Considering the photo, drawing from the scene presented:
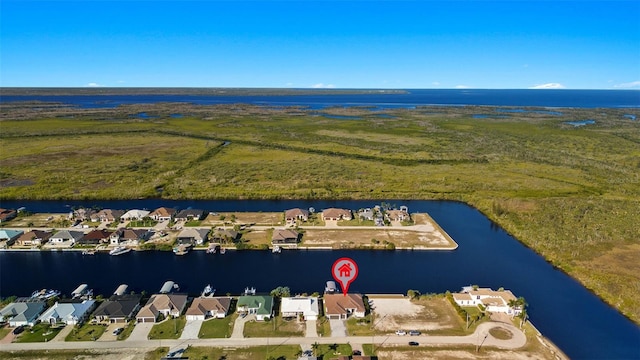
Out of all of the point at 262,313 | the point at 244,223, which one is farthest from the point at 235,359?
the point at 244,223

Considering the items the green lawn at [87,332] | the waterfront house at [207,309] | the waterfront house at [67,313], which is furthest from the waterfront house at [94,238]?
the waterfront house at [207,309]

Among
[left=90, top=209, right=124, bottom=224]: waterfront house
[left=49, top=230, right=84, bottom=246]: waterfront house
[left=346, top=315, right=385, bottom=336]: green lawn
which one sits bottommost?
[left=346, top=315, right=385, bottom=336]: green lawn

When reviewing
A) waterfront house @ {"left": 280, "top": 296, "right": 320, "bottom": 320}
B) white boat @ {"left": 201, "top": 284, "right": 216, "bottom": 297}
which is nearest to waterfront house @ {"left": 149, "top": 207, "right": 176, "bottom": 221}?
white boat @ {"left": 201, "top": 284, "right": 216, "bottom": 297}

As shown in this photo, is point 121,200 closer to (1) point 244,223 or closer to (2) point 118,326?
(1) point 244,223

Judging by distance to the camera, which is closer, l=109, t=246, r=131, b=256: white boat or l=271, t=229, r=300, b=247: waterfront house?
l=109, t=246, r=131, b=256: white boat

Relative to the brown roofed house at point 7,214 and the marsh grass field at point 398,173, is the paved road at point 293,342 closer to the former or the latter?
the marsh grass field at point 398,173

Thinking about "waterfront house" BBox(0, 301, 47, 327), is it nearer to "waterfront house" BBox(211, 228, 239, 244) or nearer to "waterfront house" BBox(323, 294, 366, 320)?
"waterfront house" BBox(211, 228, 239, 244)

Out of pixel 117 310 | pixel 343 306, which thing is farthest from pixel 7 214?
pixel 343 306

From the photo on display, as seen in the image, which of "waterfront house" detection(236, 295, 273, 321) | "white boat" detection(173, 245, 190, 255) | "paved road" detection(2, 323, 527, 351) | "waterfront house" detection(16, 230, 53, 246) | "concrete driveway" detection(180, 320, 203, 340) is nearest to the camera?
"paved road" detection(2, 323, 527, 351)
